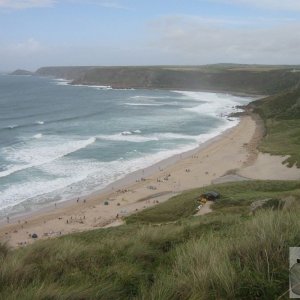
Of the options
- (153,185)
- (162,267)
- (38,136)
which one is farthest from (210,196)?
(38,136)

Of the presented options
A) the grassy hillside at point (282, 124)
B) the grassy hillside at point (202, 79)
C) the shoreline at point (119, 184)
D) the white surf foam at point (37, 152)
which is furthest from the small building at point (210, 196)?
the grassy hillside at point (202, 79)

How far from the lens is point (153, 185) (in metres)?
31.4

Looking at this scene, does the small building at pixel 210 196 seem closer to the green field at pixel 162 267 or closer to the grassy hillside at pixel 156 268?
the green field at pixel 162 267

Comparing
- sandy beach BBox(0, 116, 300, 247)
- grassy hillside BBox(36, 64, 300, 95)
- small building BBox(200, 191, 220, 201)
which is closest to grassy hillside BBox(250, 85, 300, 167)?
sandy beach BBox(0, 116, 300, 247)

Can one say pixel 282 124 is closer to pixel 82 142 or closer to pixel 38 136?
pixel 82 142

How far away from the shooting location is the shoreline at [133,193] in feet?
76.2

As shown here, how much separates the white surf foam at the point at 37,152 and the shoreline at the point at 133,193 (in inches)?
324

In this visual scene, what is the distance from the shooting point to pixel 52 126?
5759 centimetres

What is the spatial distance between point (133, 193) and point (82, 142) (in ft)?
59.0

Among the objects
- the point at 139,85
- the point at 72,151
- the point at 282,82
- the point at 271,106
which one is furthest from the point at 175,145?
the point at 139,85

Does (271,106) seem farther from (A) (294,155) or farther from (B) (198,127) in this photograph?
(A) (294,155)

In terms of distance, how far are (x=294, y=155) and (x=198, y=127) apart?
76.8 feet

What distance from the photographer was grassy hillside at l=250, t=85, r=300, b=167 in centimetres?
4000

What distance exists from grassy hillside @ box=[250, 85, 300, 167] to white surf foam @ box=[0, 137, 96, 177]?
717 inches
